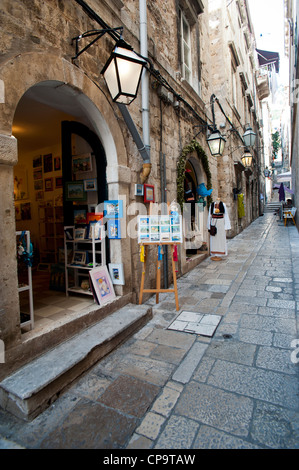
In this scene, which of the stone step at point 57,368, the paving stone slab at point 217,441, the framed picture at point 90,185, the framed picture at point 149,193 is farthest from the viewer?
the framed picture at point 149,193

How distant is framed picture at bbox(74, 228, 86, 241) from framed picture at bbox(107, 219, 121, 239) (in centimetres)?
43

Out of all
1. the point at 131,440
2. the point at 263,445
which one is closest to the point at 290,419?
the point at 263,445

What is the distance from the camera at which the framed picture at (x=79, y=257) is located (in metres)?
3.90

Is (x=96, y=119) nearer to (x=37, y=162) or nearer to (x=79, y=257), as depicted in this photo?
(x=79, y=257)

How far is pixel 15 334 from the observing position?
2.20 meters

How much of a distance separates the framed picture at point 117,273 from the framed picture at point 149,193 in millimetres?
1223

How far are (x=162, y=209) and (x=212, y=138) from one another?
327 cm

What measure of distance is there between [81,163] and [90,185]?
15.2 inches

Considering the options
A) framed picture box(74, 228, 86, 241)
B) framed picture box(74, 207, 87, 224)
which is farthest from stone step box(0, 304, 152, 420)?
framed picture box(74, 207, 87, 224)

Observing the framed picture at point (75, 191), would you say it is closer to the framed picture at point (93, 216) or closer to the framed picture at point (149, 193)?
the framed picture at point (93, 216)

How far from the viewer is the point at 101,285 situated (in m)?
3.46

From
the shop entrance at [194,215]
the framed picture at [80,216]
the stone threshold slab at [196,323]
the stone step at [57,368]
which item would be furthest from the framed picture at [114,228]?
the shop entrance at [194,215]

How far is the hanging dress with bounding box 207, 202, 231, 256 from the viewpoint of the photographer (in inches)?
291

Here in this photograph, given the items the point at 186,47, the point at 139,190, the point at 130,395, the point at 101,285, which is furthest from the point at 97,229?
the point at 186,47
